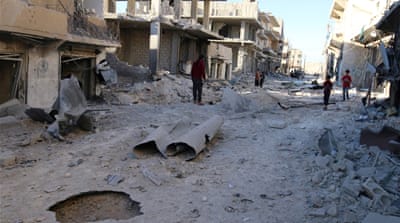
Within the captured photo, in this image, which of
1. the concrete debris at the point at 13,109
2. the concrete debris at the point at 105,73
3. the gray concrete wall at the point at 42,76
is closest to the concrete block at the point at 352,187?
the concrete debris at the point at 13,109

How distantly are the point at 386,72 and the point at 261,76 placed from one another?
15.7m

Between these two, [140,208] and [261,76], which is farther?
[261,76]

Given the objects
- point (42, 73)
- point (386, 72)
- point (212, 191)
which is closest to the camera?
point (212, 191)

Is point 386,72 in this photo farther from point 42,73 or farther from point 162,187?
point 42,73

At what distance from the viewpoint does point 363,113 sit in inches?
448

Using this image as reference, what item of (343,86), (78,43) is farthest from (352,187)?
(343,86)

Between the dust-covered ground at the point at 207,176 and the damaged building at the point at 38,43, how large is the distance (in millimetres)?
2336

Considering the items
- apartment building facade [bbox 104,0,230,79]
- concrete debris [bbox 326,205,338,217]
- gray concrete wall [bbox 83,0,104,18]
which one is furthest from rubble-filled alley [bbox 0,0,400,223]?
apartment building facade [bbox 104,0,230,79]

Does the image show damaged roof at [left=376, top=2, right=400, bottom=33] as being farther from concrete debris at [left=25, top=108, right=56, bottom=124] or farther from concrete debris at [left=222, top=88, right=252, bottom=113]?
concrete debris at [left=25, top=108, right=56, bottom=124]

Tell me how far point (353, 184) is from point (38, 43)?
915cm

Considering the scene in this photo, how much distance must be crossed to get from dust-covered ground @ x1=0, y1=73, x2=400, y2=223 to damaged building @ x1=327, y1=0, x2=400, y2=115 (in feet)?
14.4

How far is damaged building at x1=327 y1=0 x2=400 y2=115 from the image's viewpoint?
12.1m

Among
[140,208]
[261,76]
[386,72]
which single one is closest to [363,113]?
[386,72]

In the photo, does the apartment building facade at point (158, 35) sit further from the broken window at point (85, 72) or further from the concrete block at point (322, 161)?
the concrete block at point (322, 161)
